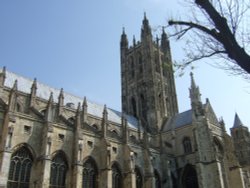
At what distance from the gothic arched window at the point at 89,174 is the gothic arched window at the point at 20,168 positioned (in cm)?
488

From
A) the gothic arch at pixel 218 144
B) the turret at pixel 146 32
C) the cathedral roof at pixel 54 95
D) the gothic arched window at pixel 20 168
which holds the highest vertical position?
the turret at pixel 146 32

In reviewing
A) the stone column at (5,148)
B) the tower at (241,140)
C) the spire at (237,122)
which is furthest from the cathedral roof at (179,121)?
the stone column at (5,148)

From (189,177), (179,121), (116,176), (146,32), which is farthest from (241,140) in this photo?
(116,176)

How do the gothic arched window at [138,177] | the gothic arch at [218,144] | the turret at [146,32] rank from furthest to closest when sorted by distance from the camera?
the turret at [146,32]
the gothic arch at [218,144]
the gothic arched window at [138,177]

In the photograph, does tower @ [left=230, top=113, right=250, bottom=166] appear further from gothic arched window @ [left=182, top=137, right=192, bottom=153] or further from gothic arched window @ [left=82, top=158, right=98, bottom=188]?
gothic arched window @ [left=82, top=158, right=98, bottom=188]

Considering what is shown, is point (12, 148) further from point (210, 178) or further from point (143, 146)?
point (210, 178)

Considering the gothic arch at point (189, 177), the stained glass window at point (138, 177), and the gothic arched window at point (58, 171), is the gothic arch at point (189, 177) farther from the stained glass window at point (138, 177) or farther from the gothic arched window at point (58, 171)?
the gothic arched window at point (58, 171)

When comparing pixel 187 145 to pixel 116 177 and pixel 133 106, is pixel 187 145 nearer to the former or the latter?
pixel 133 106

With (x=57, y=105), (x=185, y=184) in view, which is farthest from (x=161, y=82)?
(x=57, y=105)

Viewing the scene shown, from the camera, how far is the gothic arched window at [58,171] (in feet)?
74.7

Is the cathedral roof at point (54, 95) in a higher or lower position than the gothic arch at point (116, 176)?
higher

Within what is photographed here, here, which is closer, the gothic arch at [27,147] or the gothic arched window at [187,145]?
the gothic arch at [27,147]

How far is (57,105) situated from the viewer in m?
31.1

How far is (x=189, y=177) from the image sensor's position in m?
34.5
